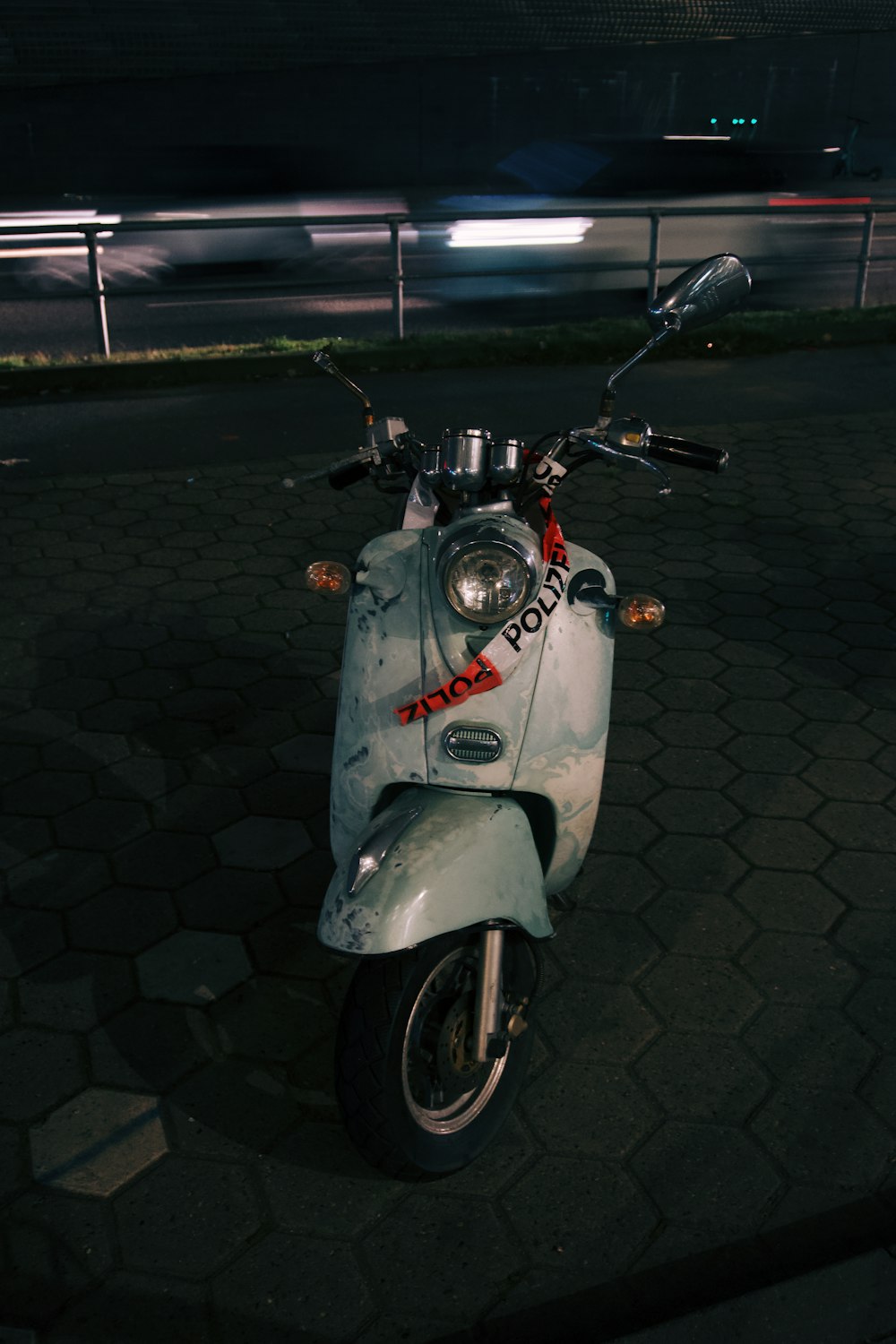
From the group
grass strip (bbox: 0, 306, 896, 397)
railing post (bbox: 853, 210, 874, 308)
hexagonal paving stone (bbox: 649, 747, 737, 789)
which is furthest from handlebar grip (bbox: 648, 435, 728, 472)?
railing post (bbox: 853, 210, 874, 308)

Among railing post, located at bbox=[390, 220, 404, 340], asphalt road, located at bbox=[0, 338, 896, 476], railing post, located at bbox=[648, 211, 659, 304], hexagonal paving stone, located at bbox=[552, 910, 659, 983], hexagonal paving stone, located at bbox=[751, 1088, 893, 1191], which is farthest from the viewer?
railing post, located at bbox=[648, 211, 659, 304]

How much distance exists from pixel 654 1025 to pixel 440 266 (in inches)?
482

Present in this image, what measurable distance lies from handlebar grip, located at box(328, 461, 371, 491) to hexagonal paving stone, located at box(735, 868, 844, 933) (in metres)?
1.64

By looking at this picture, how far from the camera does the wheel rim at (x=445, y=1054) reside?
263cm

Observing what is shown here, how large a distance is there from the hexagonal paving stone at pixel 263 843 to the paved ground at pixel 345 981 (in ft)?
0.05

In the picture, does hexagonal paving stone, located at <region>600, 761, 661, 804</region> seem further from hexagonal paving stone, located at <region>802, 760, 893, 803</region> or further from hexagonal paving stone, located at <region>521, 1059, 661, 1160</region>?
hexagonal paving stone, located at <region>521, 1059, 661, 1160</region>

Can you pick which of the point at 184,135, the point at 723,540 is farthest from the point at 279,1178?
the point at 184,135

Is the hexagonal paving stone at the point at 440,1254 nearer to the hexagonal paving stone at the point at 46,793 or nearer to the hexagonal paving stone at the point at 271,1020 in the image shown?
the hexagonal paving stone at the point at 271,1020

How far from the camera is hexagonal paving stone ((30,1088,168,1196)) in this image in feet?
8.91

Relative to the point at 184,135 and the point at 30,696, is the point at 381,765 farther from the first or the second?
the point at 184,135

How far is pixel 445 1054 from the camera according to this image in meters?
2.66

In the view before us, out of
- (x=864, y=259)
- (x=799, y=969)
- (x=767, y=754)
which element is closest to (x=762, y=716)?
(x=767, y=754)

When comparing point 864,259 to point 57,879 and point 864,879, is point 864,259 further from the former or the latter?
point 57,879

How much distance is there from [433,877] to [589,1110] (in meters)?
0.82
